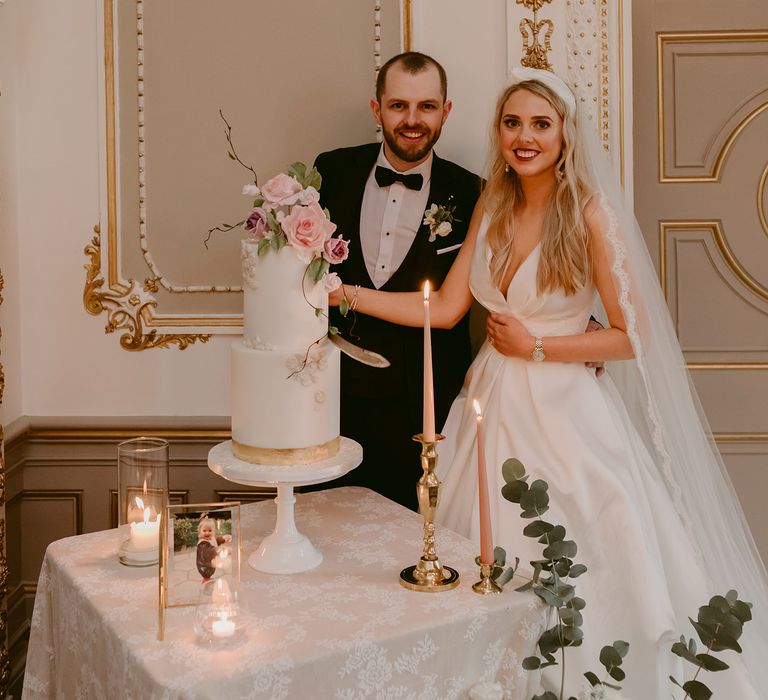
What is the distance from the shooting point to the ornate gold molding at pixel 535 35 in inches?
118

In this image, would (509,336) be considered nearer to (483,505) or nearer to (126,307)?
(483,505)

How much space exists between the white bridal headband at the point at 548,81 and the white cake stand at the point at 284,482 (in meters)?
1.25

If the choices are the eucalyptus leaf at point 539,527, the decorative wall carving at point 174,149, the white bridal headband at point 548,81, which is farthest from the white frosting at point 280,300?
the decorative wall carving at point 174,149

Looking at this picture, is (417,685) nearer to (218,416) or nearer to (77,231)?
(218,416)

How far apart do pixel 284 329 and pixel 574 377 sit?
3.33 feet

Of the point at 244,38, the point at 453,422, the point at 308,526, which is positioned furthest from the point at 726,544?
the point at 244,38

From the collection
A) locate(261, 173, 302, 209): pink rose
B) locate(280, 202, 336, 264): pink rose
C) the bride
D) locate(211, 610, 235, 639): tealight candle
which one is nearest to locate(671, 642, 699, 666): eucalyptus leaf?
the bride

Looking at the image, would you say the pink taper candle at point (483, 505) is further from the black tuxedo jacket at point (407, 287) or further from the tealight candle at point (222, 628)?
the black tuxedo jacket at point (407, 287)

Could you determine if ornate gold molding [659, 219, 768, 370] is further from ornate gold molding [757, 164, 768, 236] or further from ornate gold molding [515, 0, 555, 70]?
ornate gold molding [515, 0, 555, 70]

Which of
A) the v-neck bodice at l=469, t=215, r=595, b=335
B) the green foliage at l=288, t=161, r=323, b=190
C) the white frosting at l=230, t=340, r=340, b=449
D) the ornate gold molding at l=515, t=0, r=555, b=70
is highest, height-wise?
the ornate gold molding at l=515, t=0, r=555, b=70

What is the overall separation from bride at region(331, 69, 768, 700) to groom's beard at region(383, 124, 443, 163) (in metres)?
0.24

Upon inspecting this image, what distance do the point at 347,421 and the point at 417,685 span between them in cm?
139

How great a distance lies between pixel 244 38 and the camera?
3029mm

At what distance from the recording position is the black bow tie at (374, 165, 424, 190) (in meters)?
2.83
